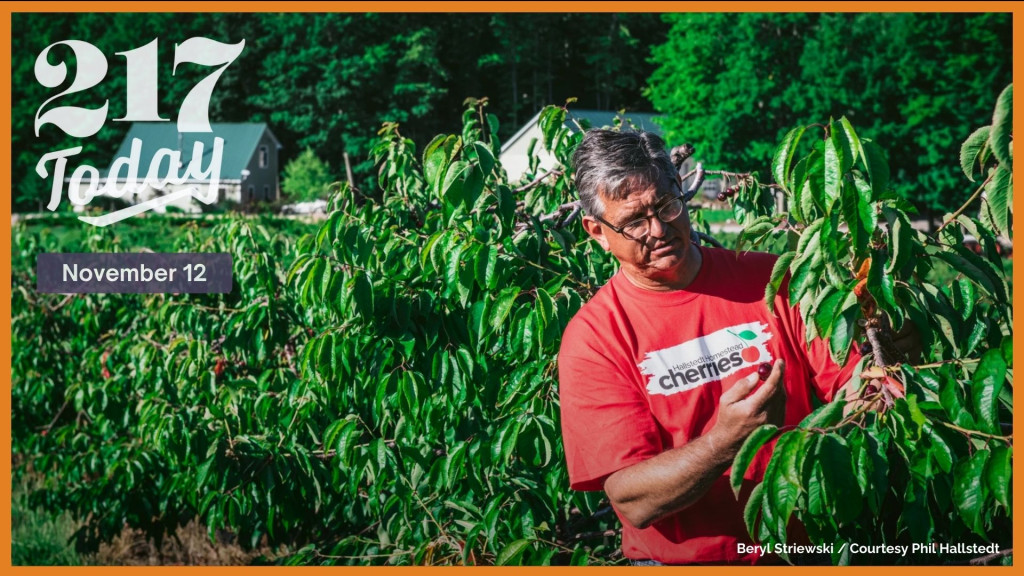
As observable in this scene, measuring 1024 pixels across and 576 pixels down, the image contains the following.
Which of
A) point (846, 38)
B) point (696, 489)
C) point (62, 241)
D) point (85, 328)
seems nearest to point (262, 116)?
point (62, 241)

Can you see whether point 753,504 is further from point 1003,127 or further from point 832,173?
point 1003,127

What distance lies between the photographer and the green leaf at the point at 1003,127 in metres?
1.30

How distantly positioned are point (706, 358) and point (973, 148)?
661 millimetres

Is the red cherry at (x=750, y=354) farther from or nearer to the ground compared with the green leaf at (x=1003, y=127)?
nearer to the ground

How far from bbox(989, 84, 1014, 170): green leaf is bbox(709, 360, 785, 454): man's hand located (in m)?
0.47

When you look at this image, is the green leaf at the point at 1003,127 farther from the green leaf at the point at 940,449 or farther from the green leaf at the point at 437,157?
the green leaf at the point at 437,157

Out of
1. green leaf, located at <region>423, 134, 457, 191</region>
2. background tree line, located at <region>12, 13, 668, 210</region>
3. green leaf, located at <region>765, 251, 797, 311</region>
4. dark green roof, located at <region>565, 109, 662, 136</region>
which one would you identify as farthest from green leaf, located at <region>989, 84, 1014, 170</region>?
background tree line, located at <region>12, 13, 668, 210</region>

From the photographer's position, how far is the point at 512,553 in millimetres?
2264

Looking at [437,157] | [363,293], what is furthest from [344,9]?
[363,293]

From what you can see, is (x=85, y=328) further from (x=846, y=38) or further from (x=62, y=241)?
(x=846, y=38)

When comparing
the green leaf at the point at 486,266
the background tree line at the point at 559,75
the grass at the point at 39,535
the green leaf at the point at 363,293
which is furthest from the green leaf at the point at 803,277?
the grass at the point at 39,535

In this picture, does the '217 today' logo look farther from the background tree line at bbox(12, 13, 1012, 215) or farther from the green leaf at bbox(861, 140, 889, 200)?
the green leaf at bbox(861, 140, 889, 200)

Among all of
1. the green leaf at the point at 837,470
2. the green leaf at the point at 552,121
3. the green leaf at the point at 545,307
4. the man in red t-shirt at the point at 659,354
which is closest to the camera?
the green leaf at the point at 837,470

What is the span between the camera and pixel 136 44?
319 cm
